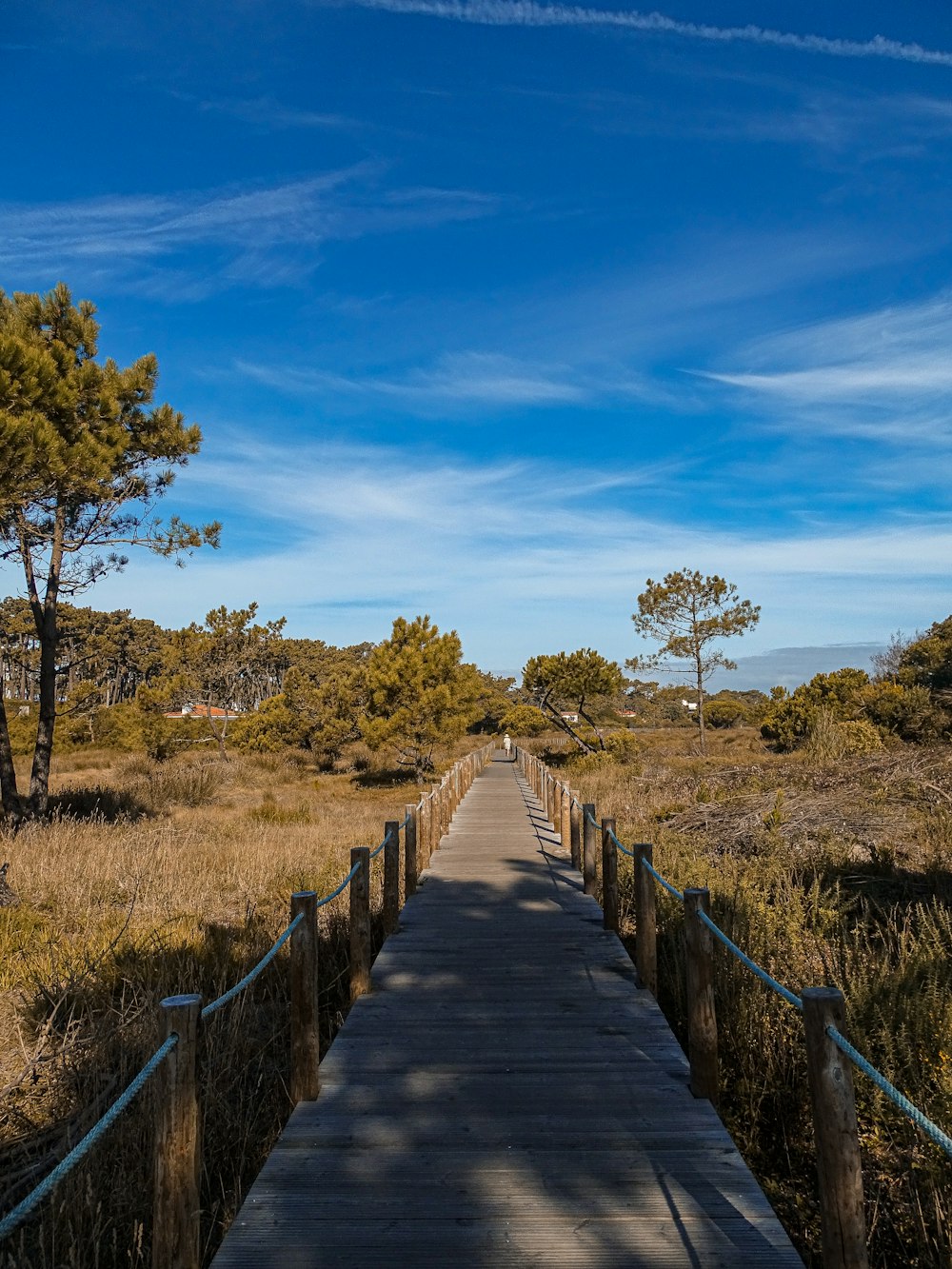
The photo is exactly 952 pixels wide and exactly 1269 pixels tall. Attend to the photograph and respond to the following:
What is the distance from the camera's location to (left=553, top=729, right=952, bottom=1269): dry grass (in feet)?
11.8

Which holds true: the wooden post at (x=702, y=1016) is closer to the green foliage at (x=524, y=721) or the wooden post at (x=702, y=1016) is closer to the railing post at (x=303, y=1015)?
the railing post at (x=303, y=1015)

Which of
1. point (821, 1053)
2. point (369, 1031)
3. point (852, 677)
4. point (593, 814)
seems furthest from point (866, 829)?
point (852, 677)

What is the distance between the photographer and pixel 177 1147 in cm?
267

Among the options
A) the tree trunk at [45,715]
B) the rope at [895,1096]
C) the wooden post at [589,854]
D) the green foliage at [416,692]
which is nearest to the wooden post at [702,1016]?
the rope at [895,1096]

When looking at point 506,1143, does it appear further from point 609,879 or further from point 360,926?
point 609,879

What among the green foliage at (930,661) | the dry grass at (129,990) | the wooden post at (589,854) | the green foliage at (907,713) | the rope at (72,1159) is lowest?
the dry grass at (129,990)

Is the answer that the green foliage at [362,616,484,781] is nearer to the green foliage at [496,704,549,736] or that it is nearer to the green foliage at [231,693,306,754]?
the green foliage at [231,693,306,754]

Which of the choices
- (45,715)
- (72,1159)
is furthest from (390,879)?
(45,715)

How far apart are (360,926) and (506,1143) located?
2267 mm

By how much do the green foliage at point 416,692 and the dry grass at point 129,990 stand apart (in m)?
8.36

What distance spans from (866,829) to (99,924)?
9.04 m

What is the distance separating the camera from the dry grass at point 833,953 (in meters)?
3.58

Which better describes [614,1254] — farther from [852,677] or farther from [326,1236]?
[852,677]

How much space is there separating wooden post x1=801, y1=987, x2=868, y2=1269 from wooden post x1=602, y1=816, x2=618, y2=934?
432 centimetres
